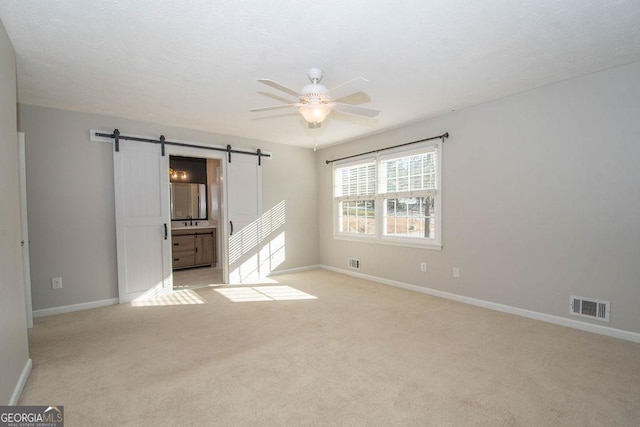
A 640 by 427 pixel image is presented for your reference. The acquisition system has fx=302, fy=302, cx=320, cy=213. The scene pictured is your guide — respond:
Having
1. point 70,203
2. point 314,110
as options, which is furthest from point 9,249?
point 314,110

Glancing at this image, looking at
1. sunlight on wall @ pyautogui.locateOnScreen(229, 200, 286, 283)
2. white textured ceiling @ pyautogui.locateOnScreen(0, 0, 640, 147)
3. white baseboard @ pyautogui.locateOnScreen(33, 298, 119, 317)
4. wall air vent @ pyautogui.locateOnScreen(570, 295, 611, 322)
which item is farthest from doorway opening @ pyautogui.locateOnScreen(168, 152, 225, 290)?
wall air vent @ pyautogui.locateOnScreen(570, 295, 611, 322)

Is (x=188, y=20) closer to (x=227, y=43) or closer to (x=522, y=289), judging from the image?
(x=227, y=43)

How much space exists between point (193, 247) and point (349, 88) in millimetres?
5315

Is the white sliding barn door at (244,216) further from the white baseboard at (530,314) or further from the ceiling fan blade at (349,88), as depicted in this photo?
the ceiling fan blade at (349,88)

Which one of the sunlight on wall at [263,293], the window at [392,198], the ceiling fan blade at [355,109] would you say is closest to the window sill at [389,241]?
the window at [392,198]

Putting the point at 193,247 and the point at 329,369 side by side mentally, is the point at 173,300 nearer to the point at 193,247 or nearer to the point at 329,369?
the point at 193,247

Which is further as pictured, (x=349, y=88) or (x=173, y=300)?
(x=173, y=300)

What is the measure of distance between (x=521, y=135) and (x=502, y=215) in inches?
37.0

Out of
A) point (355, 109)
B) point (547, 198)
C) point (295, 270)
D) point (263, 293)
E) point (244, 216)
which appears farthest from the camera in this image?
point (295, 270)

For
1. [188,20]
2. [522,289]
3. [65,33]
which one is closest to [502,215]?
[522,289]

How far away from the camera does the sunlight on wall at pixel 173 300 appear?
4.11 meters

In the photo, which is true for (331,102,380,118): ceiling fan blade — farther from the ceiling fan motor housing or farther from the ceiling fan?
the ceiling fan motor housing

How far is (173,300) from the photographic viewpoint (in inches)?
168

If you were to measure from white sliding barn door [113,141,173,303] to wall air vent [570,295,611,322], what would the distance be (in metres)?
5.12
